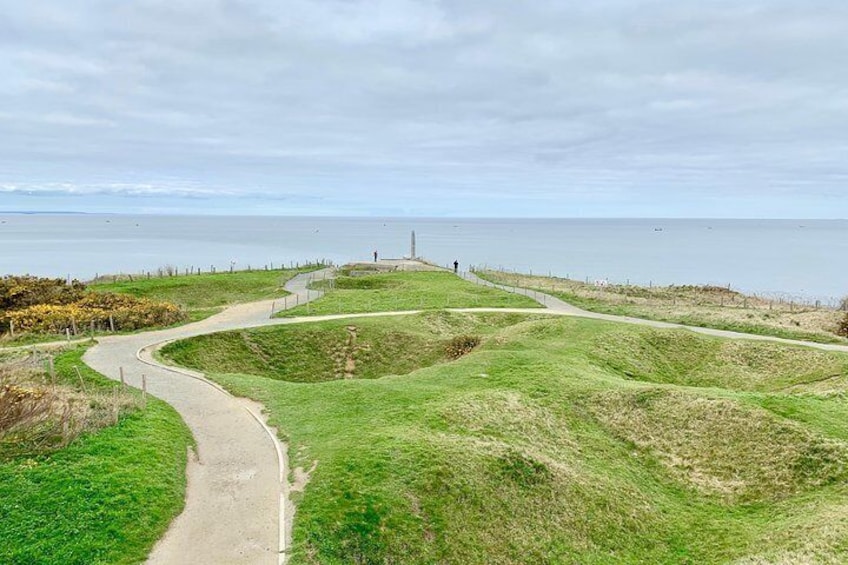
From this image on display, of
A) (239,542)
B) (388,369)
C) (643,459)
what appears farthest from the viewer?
(388,369)

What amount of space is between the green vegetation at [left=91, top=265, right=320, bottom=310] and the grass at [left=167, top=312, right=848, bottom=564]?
28.4 m

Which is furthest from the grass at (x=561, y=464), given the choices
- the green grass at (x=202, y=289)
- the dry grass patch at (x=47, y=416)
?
the green grass at (x=202, y=289)

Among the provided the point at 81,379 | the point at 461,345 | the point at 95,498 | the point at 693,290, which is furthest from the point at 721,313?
the point at 95,498

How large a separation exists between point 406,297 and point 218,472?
111 ft

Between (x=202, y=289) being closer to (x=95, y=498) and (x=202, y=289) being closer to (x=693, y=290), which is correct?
(x=95, y=498)

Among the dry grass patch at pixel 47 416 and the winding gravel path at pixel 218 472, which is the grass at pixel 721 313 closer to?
the winding gravel path at pixel 218 472

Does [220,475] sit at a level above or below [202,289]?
below

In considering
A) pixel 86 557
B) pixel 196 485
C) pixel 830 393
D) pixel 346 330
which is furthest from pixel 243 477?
pixel 830 393

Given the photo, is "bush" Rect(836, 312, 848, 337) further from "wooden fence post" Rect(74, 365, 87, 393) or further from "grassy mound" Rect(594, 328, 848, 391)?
"wooden fence post" Rect(74, 365, 87, 393)

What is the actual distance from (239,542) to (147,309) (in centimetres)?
2806

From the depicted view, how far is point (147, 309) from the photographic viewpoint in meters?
36.5

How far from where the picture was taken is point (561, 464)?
1795 centimetres

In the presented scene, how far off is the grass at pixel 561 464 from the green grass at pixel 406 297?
16257 millimetres

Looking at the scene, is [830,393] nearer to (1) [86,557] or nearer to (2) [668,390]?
(2) [668,390]
